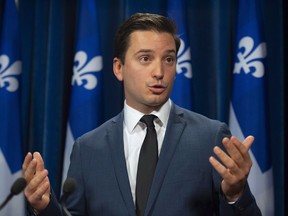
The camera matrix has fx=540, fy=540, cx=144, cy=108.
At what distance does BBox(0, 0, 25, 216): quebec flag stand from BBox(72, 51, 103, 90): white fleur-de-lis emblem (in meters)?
0.35

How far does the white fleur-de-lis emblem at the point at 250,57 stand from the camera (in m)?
2.94

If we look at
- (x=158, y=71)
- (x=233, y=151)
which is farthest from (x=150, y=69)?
(x=233, y=151)

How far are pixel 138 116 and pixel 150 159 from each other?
0.55 ft

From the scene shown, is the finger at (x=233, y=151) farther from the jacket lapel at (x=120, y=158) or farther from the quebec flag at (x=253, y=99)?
the quebec flag at (x=253, y=99)

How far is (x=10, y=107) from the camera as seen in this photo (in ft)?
10.1

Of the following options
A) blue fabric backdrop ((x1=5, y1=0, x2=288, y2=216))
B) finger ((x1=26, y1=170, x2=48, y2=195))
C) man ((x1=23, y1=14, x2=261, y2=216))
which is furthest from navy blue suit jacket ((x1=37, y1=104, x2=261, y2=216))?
blue fabric backdrop ((x1=5, y1=0, x2=288, y2=216))

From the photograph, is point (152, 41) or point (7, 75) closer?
point (152, 41)

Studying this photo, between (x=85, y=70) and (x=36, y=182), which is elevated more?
(x=85, y=70)

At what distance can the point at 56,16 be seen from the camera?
316 cm

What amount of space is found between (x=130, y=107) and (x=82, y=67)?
1.23 m

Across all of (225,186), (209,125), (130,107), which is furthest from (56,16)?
(225,186)

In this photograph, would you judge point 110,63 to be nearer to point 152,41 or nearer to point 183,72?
point 183,72

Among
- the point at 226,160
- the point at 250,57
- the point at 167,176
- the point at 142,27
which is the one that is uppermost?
the point at 142,27

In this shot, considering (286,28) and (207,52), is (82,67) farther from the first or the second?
(286,28)
